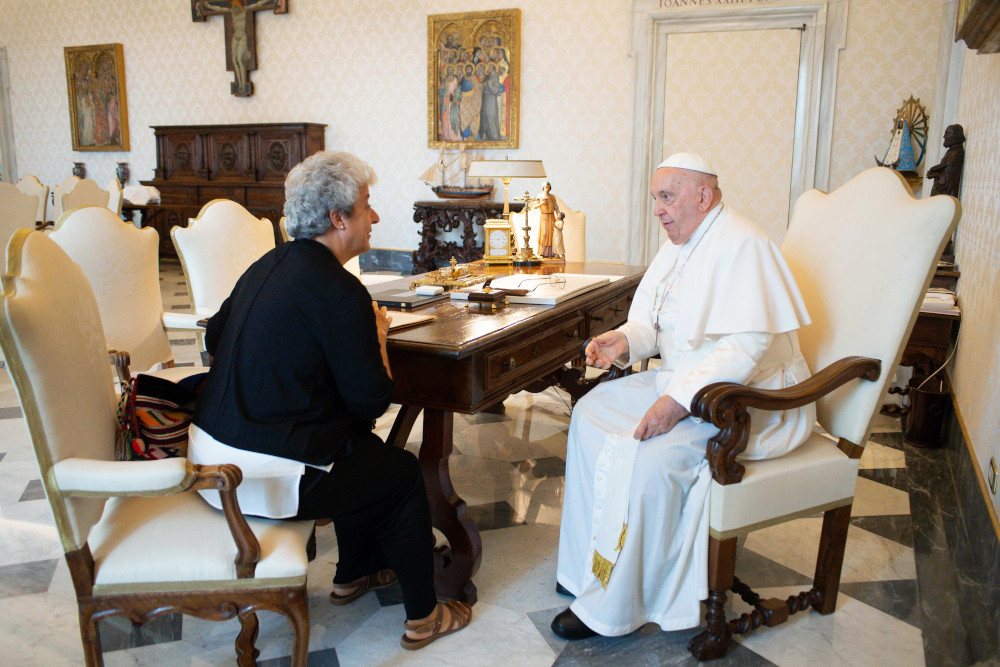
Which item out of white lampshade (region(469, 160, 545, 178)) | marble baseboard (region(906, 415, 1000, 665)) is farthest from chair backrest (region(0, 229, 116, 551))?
white lampshade (region(469, 160, 545, 178))

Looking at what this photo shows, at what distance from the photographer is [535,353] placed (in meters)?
2.64

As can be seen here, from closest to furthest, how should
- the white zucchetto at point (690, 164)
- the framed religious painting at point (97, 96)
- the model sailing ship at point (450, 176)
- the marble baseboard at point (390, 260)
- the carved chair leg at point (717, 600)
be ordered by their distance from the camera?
the carved chair leg at point (717, 600), the white zucchetto at point (690, 164), the model sailing ship at point (450, 176), the marble baseboard at point (390, 260), the framed religious painting at point (97, 96)

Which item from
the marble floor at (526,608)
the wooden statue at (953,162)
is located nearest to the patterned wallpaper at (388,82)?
the wooden statue at (953,162)

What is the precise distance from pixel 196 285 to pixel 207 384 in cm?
189

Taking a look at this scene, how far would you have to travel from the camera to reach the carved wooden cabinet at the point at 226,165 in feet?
29.9

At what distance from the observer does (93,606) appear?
1699 millimetres

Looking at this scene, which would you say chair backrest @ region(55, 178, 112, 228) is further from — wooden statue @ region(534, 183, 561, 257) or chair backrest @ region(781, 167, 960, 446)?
chair backrest @ region(781, 167, 960, 446)

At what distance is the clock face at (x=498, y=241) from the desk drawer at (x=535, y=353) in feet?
3.18

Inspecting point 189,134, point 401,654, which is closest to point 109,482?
point 401,654

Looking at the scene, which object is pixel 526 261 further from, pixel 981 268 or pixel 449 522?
pixel 981 268

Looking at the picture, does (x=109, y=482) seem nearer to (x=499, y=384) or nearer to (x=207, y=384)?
(x=207, y=384)

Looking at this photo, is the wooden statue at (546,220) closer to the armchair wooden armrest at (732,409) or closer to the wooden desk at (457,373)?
the wooden desk at (457,373)

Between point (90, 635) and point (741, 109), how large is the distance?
22.6 feet

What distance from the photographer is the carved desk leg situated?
235 centimetres
